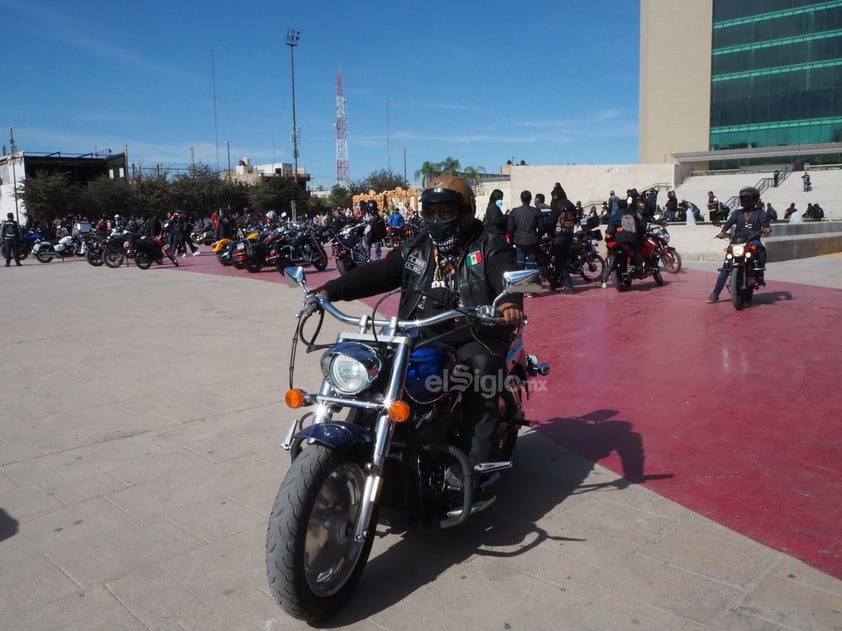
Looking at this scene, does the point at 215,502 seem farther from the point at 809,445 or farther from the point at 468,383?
the point at 809,445

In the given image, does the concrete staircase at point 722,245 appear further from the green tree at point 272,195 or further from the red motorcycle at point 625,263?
the green tree at point 272,195

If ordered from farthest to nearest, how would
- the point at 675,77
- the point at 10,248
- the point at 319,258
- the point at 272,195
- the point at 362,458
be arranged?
the point at 675,77 < the point at 272,195 < the point at 10,248 < the point at 319,258 < the point at 362,458

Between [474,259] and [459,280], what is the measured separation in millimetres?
135

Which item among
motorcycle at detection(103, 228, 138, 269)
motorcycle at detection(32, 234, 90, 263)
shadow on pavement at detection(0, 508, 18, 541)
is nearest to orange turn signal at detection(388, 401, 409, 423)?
shadow on pavement at detection(0, 508, 18, 541)

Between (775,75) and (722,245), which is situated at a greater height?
(775,75)

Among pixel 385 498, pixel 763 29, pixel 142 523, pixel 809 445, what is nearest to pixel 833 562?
pixel 809 445

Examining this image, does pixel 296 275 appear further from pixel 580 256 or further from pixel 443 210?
pixel 580 256

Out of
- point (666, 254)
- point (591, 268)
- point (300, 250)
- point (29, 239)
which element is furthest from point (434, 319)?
point (29, 239)

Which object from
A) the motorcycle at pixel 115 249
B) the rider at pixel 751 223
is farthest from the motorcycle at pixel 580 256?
the motorcycle at pixel 115 249

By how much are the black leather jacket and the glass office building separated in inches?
2536

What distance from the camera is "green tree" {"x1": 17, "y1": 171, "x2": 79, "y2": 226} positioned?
147 feet

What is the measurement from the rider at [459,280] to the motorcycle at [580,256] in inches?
344

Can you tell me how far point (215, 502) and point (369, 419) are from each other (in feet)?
4.46

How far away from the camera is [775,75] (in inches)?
2516
